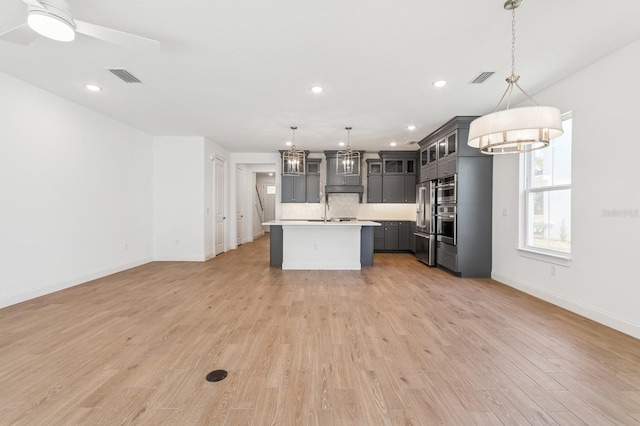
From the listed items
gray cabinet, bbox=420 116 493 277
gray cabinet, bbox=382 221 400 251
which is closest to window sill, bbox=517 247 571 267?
gray cabinet, bbox=420 116 493 277

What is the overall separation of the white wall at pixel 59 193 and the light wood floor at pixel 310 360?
0.51 m

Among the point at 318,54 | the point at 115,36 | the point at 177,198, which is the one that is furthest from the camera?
the point at 177,198

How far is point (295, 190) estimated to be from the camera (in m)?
7.80

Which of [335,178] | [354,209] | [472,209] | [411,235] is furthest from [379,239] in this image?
[472,209]

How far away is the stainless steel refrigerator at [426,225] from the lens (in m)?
5.72

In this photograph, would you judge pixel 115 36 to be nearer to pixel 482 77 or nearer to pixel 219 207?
pixel 482 77

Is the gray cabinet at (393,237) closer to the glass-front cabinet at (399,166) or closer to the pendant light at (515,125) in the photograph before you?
the glass-front cabinet at (399,166)

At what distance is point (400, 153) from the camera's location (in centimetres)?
758

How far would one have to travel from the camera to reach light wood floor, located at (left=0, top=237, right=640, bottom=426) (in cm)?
165

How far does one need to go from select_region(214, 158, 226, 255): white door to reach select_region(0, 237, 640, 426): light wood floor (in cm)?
336

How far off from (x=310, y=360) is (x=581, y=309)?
3.25 meters

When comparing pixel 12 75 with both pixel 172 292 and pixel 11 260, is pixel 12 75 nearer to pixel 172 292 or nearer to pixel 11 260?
pixel 11 260

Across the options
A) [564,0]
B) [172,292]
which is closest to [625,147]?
[564,0]

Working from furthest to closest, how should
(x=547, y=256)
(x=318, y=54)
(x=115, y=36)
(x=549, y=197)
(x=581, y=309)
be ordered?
(x=549, y=197) → (x=547, y=256) → (x=581, y=309) → (x=318, y=54) → (x=115, y=36)
